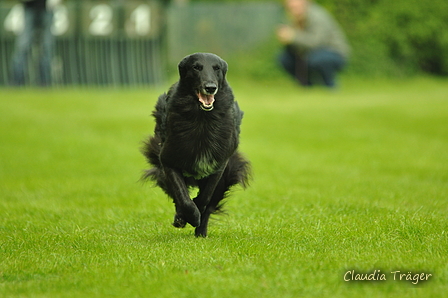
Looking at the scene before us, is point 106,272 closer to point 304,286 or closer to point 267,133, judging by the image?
point 304,286

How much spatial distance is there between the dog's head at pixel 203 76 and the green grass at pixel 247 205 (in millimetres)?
1061

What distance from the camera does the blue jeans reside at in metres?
18.0

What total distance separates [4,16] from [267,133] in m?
8.15

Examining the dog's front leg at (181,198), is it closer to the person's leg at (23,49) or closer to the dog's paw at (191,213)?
the dog's paw at (191,213)

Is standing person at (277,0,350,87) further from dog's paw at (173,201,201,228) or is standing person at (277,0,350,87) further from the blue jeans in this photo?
dog's paw at (173,201,201,228)

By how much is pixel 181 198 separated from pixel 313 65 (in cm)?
1323

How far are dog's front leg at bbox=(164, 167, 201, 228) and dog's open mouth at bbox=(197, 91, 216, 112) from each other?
585 mm

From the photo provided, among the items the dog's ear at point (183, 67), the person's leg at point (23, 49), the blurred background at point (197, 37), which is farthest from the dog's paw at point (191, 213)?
the blurred background at point (197, 37)

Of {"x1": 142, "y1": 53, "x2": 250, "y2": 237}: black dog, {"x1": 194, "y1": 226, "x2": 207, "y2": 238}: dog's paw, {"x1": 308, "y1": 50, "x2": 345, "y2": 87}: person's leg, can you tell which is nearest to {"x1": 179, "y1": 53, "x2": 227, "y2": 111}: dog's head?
{"x1": 142, "y1": 53, "x2": 250, "y2": 237}: black dog

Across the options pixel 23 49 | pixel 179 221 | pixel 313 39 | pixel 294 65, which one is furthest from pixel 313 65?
pixel 179 221

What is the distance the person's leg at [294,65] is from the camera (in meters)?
18.8

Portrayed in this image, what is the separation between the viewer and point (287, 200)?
770cm

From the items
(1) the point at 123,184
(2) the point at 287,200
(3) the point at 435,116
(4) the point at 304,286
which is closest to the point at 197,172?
(4) the point at 304,286

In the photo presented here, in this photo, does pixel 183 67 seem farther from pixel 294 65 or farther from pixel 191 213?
pixel 294 65
